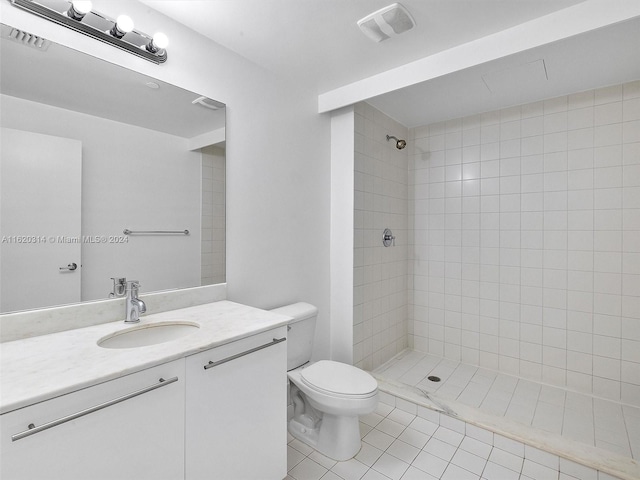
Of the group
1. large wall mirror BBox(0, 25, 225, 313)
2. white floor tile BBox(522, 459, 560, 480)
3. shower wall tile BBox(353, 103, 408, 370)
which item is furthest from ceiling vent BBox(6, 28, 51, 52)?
white floor tile BBox(522, 459, 560, 480)

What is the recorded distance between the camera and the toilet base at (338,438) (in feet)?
5.92

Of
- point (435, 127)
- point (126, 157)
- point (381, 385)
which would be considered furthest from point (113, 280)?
point (435, 127)

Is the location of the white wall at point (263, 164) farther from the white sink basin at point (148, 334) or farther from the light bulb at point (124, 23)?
the white sink basin at point (148, 334)

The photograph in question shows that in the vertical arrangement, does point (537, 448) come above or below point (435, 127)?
Answer: below

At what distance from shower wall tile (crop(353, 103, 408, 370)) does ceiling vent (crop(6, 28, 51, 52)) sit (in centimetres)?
185

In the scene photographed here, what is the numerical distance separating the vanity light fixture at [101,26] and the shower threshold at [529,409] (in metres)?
2.44

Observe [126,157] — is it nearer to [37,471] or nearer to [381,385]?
[37,471]

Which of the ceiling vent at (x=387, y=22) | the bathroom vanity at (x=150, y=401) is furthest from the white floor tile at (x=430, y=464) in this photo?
the ceiling vent at (x=387, y=22)

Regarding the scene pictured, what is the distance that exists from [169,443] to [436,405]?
5.51 feet

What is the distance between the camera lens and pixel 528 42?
1.65 metres

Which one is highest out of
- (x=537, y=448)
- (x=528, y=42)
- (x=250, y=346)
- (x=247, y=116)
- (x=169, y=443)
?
(x=528, y=42)

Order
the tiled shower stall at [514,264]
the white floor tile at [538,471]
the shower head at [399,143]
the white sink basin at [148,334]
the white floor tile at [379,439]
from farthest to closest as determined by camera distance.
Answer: the shower head at [399,143], the tiled shower stall at [514,264], the white floor tile at [379,439], the white floor tile at [538,471], the white sink basin at [148,334]

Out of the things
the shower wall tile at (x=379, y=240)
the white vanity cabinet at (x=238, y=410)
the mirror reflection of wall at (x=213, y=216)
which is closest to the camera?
the white vanity cabinet at (x=238, y=410)

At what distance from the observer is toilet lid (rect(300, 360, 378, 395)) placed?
172 cm
